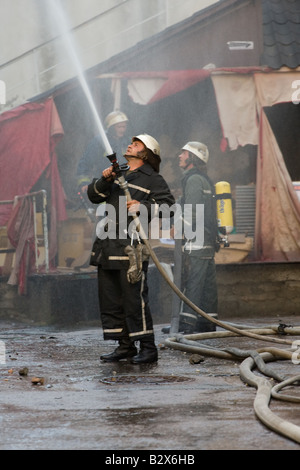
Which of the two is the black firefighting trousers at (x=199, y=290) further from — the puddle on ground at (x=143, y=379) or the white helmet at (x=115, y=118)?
the white helmet at (x=115, y=118)

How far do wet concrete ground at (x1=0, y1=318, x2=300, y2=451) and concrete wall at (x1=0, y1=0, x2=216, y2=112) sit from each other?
16181 millimetres

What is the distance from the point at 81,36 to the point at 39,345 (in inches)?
624

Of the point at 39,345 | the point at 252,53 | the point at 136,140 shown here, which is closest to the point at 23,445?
the point at 136,140

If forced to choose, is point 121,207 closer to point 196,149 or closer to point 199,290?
point 199,290

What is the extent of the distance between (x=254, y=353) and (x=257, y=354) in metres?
0.04

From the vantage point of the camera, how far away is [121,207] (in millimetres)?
6707

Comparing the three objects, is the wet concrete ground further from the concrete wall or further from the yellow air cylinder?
the concrete wall

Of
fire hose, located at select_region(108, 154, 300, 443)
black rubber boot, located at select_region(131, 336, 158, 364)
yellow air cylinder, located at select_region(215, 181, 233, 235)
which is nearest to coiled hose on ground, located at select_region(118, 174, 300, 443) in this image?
fire hose, located at select_region(108, 154, 300, 443)

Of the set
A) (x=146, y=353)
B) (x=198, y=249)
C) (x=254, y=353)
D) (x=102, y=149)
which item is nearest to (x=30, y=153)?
(x=102, y=149)

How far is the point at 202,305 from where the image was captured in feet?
31.4

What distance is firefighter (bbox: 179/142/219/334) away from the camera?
9344 millimetres

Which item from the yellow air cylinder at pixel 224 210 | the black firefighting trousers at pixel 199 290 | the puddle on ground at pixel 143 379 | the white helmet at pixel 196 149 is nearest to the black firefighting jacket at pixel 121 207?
the puddle on ground at pixel 143 379

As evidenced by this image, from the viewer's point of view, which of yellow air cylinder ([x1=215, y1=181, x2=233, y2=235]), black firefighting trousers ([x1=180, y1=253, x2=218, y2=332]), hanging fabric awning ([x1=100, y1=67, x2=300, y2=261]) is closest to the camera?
black firefighting trousers ([x1=180, y1=253, x2=218, y2=332])

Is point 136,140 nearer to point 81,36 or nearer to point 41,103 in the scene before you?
point 41,103
